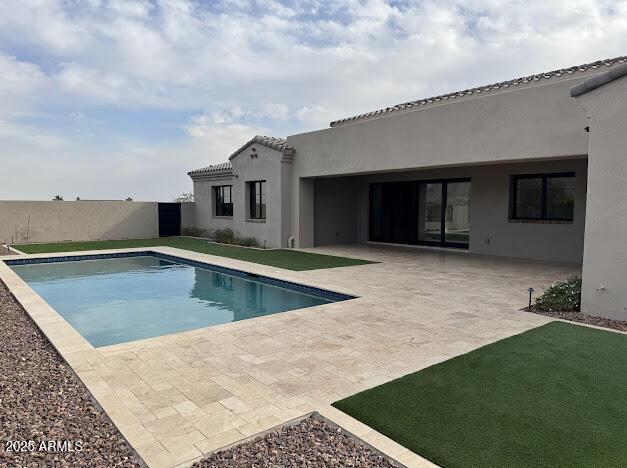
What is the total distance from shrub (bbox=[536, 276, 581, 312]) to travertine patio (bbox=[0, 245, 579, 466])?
1.74ft

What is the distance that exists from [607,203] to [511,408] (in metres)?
5.01

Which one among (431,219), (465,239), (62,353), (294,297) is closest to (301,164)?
(431,219)

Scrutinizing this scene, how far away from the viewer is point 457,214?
17.7 metres

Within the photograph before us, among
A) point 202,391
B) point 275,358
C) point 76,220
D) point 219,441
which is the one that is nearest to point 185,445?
point 219,441

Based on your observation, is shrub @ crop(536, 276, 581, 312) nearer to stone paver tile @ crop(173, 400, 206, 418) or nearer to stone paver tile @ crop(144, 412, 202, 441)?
stone paver tile @ crop(173, 400, 206, 418)

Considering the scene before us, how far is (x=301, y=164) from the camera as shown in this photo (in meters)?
18.5

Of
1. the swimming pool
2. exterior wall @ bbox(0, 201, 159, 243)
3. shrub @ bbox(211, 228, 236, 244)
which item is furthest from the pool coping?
exterior wall @ bbox(0, 201, 159, 243)

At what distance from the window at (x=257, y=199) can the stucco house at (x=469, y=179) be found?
0.31 feet

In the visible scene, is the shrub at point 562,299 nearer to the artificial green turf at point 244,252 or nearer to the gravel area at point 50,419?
the artificial green turf at point 244,252

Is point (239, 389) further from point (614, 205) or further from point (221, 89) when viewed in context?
point (221, 89)

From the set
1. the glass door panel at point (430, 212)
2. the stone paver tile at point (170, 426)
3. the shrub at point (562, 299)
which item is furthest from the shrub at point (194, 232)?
the stone paver tile at point (170, 426)

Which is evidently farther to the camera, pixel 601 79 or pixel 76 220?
pixel 76 220

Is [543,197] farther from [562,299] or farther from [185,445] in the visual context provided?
[185,445]

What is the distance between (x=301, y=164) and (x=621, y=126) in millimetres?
12613
